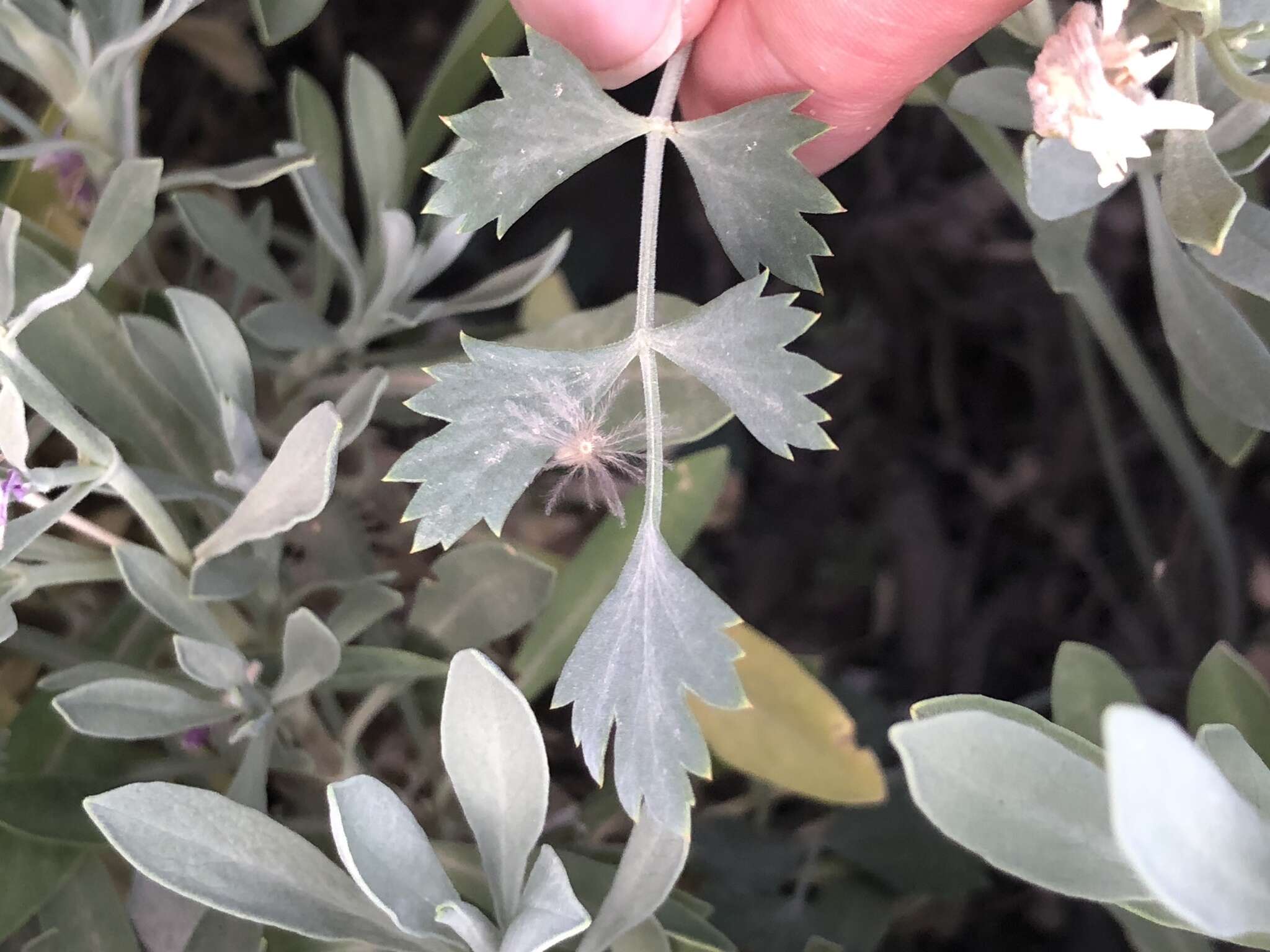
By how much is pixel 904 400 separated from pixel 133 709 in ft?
2.77

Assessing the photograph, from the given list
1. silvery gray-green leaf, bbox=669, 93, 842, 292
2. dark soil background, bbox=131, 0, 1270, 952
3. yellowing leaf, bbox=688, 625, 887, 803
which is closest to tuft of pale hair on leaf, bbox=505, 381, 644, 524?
silvery gray-green leaf, bbox=669, 93, 842, 292

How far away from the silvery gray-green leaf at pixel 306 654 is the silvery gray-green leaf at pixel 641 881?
7.7 inches

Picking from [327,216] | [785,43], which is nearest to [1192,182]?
[785,43]

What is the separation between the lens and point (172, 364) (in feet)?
2.13

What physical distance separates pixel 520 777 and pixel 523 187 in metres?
0.31

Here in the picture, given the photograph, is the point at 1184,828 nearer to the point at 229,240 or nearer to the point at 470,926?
the point at 470,926

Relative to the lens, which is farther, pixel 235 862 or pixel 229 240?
pixel 229 240

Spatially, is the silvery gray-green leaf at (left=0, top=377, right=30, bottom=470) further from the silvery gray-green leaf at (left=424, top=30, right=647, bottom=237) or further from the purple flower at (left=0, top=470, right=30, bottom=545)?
the silvery gray-green leaf at (left=424, top=30, right=647, bottom=237)

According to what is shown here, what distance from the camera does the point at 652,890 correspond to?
523 mm

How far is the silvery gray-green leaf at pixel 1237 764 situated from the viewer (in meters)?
0.45

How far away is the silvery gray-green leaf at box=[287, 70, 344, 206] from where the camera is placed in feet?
2.56

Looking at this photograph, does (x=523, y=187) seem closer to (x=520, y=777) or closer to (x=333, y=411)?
(x=333, y=411)

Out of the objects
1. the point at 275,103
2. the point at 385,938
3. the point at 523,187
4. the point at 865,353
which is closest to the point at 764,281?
the point at 523,187

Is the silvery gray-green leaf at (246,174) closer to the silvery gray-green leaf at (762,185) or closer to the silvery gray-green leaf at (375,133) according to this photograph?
the silvery gray-green leaf at (375,133)
